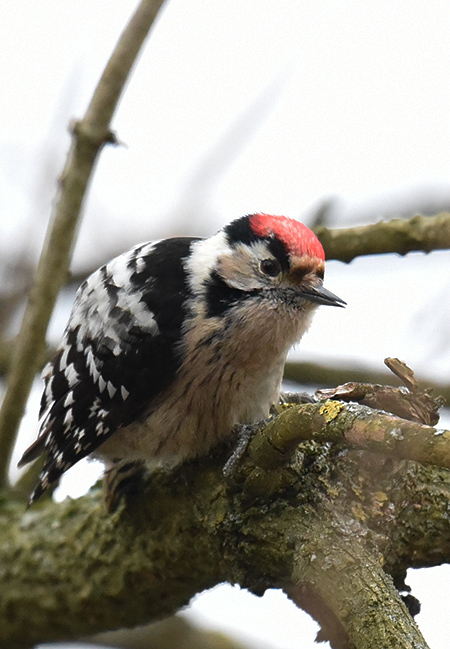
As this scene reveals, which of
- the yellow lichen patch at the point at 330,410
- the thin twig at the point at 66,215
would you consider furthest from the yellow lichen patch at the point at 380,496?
the thin twig at the point at 66,215

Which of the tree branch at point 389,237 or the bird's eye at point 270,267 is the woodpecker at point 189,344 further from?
the tree branch at point 389,237

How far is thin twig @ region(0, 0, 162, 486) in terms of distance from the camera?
11.2 feet

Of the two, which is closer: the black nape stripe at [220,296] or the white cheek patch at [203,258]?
the black nape stripe at [220,296]

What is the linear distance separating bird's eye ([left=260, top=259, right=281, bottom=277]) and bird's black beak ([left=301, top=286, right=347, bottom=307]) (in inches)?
5.5

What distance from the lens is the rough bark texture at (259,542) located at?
2.12m

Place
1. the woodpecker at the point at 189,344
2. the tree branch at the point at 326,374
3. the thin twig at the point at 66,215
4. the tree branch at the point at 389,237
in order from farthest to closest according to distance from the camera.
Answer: the tree branch at the point at 326,374 → the thin twig at the point at 66,215 → the tree branch at the point at 389,237 → the woodpecker at the point at 189,344

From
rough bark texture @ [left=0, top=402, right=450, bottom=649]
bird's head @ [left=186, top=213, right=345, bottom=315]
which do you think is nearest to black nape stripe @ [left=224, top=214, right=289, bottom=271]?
bird's head @ [left=186, top=213, right=345, bottom=315]

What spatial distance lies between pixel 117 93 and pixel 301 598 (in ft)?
7.50

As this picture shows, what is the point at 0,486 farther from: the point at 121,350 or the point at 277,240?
the point at 277,240

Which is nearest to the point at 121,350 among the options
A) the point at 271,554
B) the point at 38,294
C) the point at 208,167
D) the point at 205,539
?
the point at 38,294

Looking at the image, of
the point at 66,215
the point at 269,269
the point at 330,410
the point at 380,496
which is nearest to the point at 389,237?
the point at 269,269

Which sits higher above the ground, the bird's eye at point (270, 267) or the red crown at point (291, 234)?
the red crown at point (291, 234)

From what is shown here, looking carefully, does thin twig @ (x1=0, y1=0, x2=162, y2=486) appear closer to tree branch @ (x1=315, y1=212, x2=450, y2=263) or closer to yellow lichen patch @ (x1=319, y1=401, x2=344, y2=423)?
tree branch @ (x1=315, y1=212, x2=450, y2=263)

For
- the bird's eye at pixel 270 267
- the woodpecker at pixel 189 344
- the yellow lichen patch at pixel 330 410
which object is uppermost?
the bird's eye at pixel 270 267
